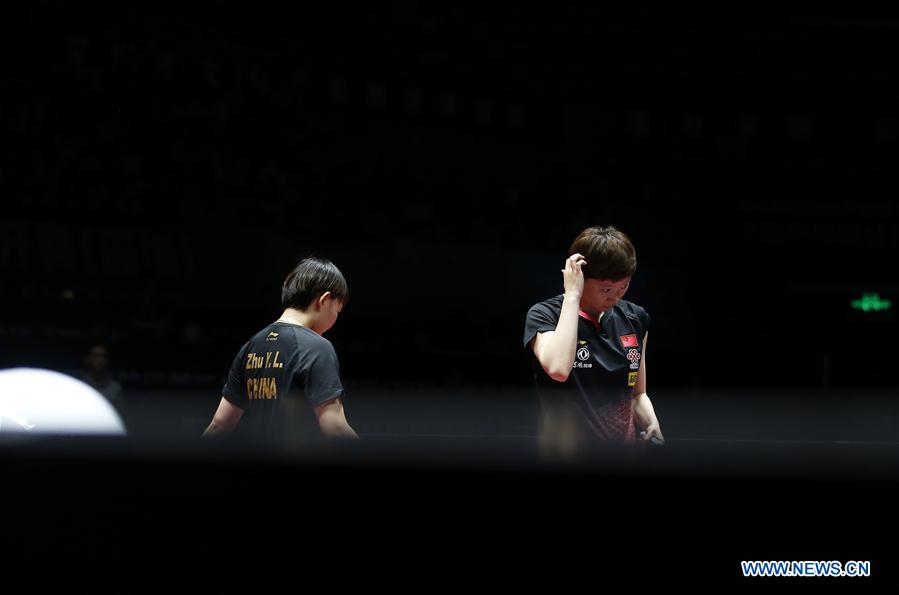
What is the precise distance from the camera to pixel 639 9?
20.9 meters

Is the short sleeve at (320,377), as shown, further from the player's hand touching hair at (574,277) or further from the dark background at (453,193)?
the dark background at (453,193)

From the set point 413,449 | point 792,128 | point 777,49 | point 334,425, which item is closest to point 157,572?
point 413,449

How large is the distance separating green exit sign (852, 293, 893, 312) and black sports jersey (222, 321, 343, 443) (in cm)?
1792

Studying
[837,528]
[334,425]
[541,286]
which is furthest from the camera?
[541,286]

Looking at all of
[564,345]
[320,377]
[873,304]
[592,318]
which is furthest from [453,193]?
[564,345]

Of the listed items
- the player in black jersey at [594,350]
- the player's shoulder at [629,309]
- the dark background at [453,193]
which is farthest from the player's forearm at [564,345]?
the dark background at [453,193]

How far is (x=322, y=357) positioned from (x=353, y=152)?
55.6 feet

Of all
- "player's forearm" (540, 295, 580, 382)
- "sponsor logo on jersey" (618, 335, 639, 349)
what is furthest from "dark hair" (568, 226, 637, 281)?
"sponsor logo on jersey" (618, 335, 639, 349)

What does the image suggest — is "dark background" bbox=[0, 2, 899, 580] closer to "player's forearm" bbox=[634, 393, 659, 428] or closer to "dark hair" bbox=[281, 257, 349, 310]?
"player's forearm" bbox=[634, 393, 659, 428]

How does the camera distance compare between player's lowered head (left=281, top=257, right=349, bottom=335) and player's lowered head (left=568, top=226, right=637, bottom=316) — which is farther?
player's lowered head (left=281, top=257, right=349, bottom=335)

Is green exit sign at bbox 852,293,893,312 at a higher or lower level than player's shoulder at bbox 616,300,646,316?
higher

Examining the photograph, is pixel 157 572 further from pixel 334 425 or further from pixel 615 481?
pixel 334 425

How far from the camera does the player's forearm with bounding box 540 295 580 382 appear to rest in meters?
2.42

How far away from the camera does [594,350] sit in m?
2.65
